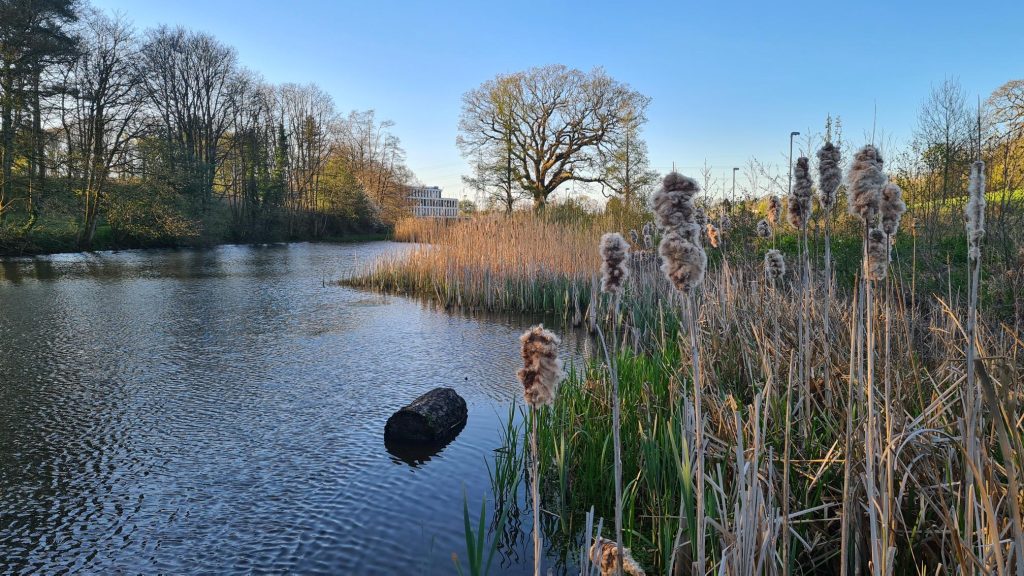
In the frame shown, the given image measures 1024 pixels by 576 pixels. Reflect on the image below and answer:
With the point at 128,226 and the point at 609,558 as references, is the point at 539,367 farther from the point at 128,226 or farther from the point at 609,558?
the point at 128,226

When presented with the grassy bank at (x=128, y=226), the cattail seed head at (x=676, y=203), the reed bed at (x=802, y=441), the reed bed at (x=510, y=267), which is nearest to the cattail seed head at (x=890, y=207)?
the reed bed at (x=802, y=441)

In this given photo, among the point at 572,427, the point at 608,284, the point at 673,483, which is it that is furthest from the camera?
the point at 572,427

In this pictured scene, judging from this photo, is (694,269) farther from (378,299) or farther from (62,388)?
(378,299)

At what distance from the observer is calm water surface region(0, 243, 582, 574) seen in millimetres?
2951

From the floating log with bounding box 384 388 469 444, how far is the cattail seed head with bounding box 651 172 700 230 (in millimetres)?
3403

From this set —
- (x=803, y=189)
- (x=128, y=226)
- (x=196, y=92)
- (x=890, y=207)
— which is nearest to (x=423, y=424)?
(x=803, y=189)

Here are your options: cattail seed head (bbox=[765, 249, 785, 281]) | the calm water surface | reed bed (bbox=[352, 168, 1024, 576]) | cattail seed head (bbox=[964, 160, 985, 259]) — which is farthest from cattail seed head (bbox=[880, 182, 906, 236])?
cattail seed head (bbox=[765, 249, 785, 281])

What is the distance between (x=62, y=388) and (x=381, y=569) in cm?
450

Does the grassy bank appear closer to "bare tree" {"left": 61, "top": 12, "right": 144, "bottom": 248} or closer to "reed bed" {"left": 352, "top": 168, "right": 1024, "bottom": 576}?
"bare tree" {"left": 61, "top": 12, "right": 144, "bottom": 248}

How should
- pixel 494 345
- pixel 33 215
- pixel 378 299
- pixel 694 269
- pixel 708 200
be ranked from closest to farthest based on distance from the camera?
pixel 694 269, pixel 494 345, pixel 378 299, pixel 708 200, pixel 33 215

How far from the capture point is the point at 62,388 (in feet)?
18.1

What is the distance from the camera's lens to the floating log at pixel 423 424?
4361 millimetres

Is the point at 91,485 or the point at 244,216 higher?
the point at 244,216

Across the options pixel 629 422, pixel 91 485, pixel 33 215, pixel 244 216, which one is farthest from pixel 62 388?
pixel 244 216
